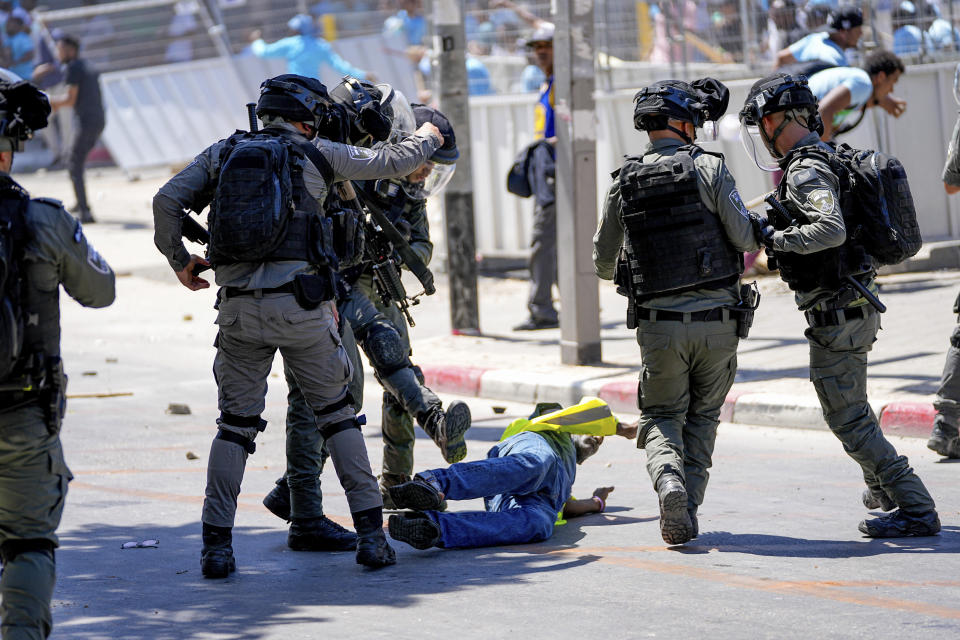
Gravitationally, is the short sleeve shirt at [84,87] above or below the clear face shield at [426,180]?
above

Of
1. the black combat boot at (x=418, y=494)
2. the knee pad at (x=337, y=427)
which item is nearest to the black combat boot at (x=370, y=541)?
the black combat boot at (x=418, y=494)

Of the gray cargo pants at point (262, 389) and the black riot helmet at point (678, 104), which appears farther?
the black riot helmet at point (678, 104)

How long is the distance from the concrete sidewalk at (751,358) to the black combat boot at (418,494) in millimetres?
3565

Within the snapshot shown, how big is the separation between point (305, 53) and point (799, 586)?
1542cm

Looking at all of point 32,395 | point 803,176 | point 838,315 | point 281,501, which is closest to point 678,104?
point 803,176

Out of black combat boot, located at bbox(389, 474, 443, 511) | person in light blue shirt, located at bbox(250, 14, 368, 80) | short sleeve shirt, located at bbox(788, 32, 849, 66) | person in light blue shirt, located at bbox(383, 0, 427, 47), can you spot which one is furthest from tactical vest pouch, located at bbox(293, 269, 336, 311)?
person in light blue shirt, located at bbox(383, 0, 427, 47)

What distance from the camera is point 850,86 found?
9.21m

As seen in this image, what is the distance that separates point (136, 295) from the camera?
14750 millimetres

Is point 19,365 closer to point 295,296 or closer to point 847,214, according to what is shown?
point 295,296

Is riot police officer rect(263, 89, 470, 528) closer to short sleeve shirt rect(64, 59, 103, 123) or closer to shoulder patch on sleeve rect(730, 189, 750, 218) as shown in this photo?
shoulder patch on sleeve rect(730, 189, 750, 218)

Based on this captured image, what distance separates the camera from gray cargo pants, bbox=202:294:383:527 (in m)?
5.40

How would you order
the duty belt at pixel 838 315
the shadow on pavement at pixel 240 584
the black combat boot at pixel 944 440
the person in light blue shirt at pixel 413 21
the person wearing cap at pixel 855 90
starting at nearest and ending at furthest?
the shadow on pavement at pixel 240 584 → the duty belt at pixel 838 315 → the black combat boot at pixel 944 440 → the person wearing cap at pixel 855 90 → the person in light blue shirt at pixel 413 21

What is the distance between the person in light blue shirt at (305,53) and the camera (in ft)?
63.0

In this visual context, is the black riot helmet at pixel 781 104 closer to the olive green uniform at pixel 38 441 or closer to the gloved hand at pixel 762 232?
the gloved hand at pixel 762 232
